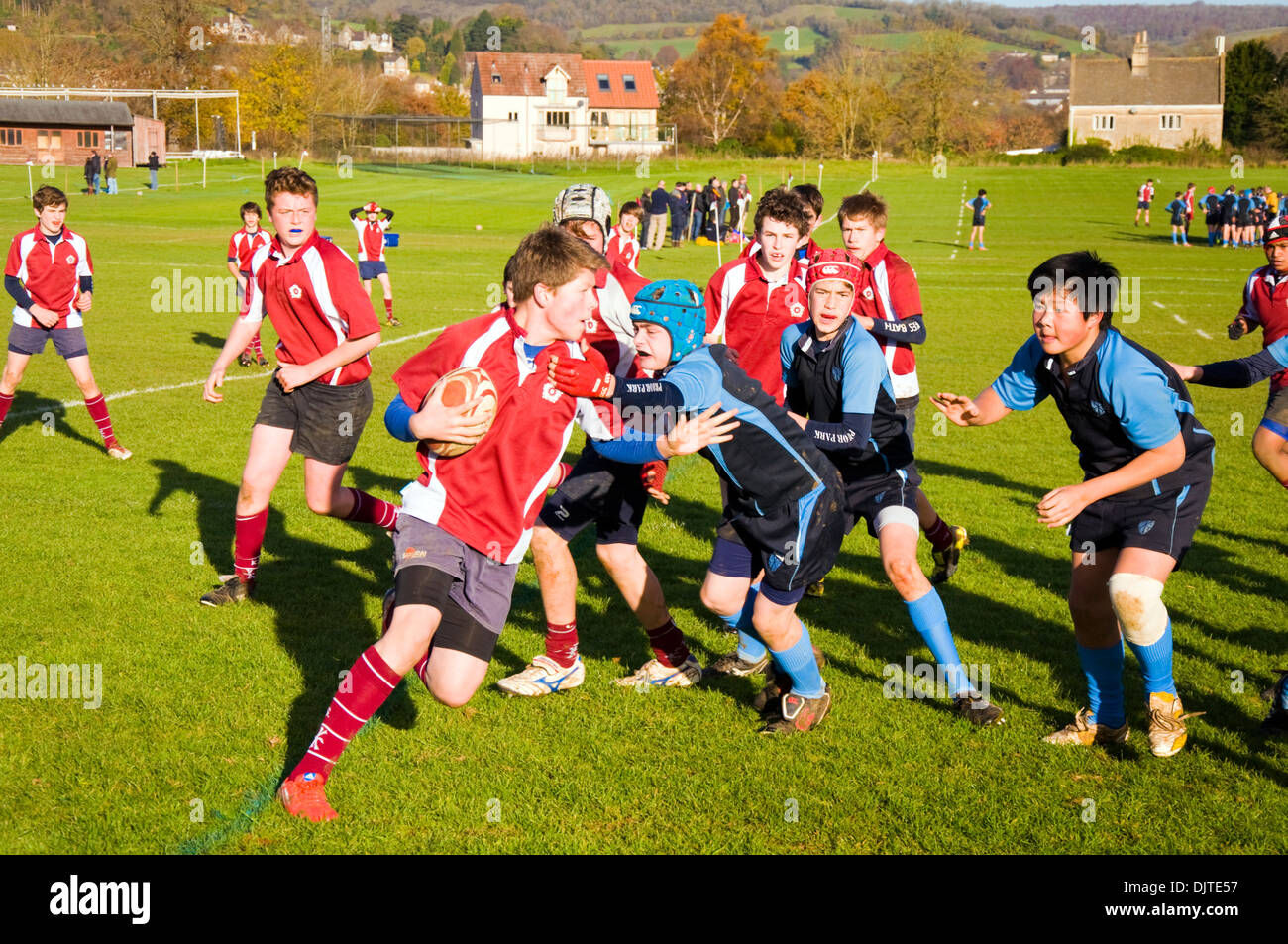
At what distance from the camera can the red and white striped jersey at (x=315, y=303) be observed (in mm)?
7086

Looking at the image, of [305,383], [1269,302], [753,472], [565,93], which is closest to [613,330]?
[753,472]

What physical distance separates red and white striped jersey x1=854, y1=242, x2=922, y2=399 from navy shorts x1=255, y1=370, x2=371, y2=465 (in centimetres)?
326

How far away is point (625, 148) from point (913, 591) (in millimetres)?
74230

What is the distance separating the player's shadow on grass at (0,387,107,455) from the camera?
37.3ft

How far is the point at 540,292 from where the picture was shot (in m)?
4.76

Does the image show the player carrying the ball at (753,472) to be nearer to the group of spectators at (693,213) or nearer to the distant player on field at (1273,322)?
the distant player on field at (1273,322)

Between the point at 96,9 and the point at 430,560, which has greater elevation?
the point at 96,9

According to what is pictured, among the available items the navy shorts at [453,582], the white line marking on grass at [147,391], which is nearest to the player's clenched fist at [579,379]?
the navy shorts at [453,582]

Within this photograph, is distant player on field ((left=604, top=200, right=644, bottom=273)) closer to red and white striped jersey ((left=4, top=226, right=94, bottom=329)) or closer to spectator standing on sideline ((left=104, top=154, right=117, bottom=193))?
red and white striped jersey ((left=4, top=226, right=94, bottom=329))

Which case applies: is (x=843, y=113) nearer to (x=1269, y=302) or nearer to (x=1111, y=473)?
(x=1269, y=302)

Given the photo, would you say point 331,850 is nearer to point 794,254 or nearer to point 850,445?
point 850,445

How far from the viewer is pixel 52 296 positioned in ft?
34.7

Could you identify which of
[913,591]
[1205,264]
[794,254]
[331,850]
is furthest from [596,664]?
[1205,264]

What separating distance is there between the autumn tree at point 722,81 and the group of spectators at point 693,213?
51840 millimetres
